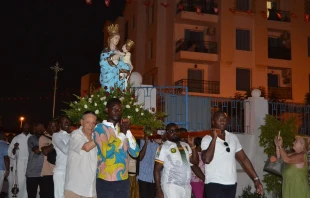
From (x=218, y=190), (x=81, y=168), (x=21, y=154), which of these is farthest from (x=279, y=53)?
(x=81, y=168)

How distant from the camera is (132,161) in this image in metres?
9.37

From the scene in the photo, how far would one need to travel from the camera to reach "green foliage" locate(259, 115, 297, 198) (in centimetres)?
1329

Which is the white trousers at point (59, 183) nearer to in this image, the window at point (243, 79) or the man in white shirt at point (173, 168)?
the man in white shirt at point (173, 168)

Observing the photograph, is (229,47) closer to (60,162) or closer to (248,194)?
(248,194)

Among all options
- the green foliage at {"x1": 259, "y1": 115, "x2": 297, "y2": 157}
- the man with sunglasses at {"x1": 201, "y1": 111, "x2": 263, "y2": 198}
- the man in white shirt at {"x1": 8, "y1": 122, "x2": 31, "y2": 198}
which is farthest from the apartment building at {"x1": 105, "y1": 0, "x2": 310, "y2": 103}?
the man with sunglasses at {"x1": 201, "y1": 111, "x2": 263, "y2": 198}

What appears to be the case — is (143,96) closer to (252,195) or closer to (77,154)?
(252,195)

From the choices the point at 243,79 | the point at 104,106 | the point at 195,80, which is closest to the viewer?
the point at 104,106

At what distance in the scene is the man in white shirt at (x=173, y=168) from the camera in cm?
688

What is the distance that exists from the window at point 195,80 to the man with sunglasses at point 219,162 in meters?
22.5

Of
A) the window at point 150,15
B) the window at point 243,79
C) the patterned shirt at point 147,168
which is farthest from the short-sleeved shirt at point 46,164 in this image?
the window at point 150,15

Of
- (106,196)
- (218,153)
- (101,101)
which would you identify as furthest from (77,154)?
(101,101)

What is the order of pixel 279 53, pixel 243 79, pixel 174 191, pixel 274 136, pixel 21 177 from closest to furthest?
pixel 174 191
pixel 21 177
pixel 274 136
pixel 243 79
pixel 279 53

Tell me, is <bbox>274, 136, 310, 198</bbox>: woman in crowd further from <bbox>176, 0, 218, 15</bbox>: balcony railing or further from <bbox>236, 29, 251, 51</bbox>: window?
<bbox>236, 29, 251, 51</bbox>: window

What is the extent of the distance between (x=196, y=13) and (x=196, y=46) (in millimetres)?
2066
